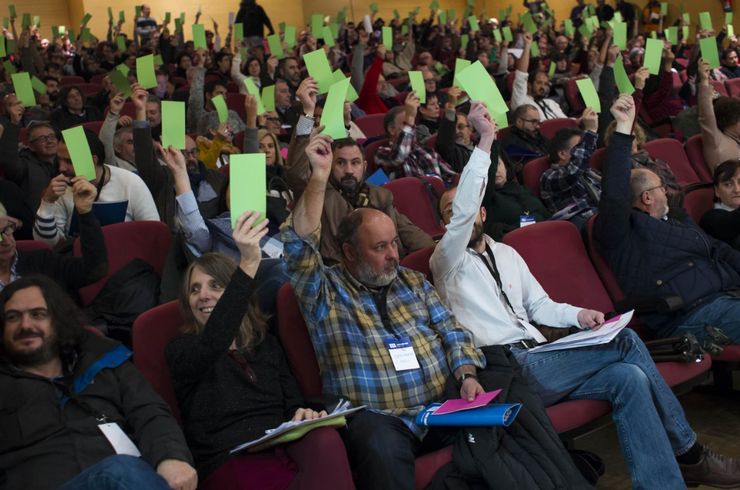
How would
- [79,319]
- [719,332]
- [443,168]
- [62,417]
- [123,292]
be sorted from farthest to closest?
[443,168]
[123,292]
[719,332]
[79,319]
[62,417]

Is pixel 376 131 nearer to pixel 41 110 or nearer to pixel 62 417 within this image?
pixel 41 110

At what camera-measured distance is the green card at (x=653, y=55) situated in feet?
15.6

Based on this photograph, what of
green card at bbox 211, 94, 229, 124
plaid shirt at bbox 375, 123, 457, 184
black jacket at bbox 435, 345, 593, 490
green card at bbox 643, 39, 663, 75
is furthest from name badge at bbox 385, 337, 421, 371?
green card at bbox 643, 39, 663, 75

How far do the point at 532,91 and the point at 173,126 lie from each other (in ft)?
14.5

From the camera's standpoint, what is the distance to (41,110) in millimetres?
5883

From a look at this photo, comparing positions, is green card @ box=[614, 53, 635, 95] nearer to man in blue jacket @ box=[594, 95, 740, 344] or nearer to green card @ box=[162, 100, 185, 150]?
man in blue jacket @ box=[594, 95, 740, 344]

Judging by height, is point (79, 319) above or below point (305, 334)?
above

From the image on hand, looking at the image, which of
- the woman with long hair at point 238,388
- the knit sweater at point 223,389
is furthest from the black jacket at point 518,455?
the knit sweater at point 223,389

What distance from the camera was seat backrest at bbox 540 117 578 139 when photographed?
5.48m

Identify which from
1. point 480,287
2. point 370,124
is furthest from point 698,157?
point 480,287

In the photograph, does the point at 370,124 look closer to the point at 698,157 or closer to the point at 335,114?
the point at 698,157

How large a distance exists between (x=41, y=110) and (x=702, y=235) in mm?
4853

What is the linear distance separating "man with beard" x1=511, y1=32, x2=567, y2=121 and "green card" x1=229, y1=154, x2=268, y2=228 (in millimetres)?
4516

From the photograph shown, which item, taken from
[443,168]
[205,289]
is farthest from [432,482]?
[443,168]
